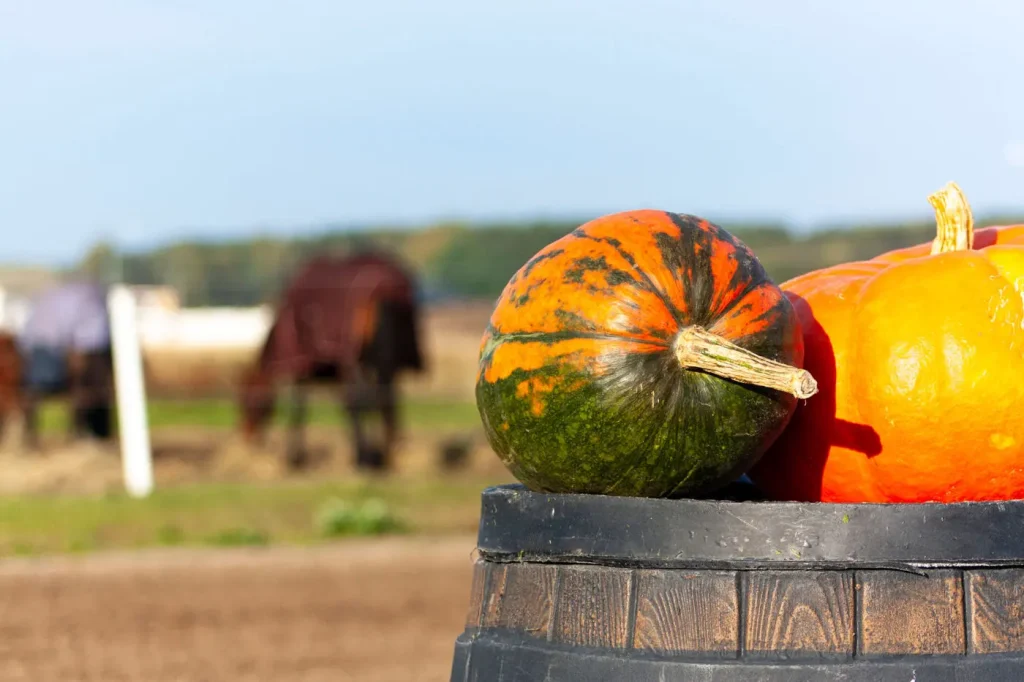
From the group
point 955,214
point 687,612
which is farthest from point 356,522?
point 687,612

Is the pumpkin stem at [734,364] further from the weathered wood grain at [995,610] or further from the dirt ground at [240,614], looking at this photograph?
the dirt ground at [240,614]

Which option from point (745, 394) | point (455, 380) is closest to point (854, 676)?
point (745, 394)

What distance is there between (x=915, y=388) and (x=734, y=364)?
37cm

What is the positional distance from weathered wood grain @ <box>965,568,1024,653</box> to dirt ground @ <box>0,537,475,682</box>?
3.35m

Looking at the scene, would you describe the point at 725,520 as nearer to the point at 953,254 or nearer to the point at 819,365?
the point at 819,365

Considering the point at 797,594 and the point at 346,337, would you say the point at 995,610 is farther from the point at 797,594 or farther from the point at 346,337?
the point at 346,337

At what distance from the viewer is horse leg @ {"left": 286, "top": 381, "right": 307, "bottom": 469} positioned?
12.5m

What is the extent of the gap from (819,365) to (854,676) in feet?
2.17

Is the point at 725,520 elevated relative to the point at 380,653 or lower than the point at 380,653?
elevated

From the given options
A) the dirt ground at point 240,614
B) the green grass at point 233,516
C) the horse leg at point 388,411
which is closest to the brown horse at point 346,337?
the horse leg at point 388,411

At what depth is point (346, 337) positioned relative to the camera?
13.4 meters

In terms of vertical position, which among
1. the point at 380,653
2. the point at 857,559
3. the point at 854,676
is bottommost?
the point at 380,653

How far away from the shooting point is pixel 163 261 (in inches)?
752

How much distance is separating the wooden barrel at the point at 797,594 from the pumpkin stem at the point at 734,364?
0.20 m
